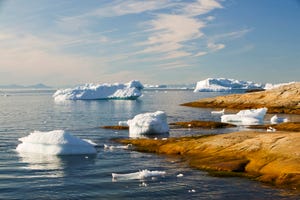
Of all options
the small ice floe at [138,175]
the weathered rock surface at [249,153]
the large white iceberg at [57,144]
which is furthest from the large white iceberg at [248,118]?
the small ice floe at [138,175]

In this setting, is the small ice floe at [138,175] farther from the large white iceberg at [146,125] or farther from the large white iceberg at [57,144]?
the large white iceberg at [146,125]

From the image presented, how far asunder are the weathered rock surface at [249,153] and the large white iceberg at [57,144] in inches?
155

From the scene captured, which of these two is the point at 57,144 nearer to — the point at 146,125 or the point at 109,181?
the point at 109,181

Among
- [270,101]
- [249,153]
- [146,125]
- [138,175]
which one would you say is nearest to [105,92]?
[270,101]

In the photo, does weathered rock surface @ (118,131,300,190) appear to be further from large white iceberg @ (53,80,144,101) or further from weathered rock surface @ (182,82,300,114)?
large white iceberg @ (53,80,144,101)

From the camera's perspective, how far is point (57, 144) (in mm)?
24703

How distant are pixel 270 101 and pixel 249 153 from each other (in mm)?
54589

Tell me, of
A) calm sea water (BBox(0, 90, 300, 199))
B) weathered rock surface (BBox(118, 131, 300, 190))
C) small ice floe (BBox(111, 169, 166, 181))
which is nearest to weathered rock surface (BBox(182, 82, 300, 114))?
weathered rock surface (BBox(118, 131, 300, 190))

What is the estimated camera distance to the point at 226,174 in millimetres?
19094

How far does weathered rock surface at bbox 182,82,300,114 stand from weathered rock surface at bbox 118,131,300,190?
43996 mm

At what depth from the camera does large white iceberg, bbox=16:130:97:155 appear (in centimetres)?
2470

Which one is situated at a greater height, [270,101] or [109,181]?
[270,101]

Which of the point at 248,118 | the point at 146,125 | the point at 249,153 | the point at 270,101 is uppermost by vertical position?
the point at 270,101

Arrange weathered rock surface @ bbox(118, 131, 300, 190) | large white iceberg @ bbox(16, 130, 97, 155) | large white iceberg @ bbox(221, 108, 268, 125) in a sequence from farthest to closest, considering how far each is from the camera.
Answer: large white iceberg @ bbox(221, 108, 268, 125), large white iceberg @ bbox(16, 130, 97, 155), weathered rock surface @ bbox(118, 131, 300, 190)
